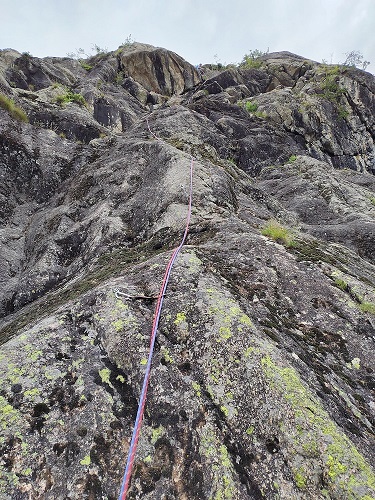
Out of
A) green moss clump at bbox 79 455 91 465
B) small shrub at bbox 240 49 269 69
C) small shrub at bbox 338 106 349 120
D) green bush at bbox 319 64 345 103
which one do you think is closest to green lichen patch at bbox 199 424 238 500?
green moss clump at bbox 79 455 91 465

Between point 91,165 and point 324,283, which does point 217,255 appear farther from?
point 91,165

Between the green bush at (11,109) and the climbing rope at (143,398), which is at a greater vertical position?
the green bush at (11,109)

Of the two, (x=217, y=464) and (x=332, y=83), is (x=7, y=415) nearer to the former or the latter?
(x=217, y=464)

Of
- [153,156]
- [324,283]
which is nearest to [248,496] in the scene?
[324,283]

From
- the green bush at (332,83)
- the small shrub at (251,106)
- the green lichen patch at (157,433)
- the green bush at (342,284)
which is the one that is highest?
the green bush at (332,83)

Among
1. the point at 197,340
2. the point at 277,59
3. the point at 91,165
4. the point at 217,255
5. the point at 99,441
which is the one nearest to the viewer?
the point at 99,441

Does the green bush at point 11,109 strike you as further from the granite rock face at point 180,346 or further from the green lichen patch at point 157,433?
the green lichen patch at point 157,433

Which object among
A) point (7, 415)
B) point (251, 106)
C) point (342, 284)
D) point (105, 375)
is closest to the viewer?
point (7, 415)

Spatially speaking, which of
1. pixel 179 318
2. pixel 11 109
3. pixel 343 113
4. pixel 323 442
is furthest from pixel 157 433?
pixel 343 113

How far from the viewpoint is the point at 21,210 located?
1856cm

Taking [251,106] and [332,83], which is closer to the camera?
[251,106]

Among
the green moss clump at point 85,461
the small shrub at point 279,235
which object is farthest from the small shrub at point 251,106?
the green moss clump at point 85,461

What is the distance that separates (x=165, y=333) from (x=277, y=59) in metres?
113

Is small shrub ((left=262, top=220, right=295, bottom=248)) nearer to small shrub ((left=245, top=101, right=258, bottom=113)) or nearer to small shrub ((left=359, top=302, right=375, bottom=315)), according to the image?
small shrub ((left=359, top=302, right=375, bottom=315))
